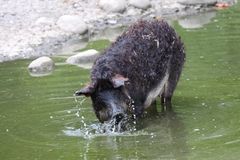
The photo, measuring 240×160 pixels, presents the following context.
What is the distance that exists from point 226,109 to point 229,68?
2.76 m

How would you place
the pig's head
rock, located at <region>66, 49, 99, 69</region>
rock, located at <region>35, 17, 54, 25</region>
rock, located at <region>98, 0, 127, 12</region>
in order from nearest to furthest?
the pig's head, rock, located at <region>66, 49, 99, 69</region>, rock, located at <region>35, 17, 54, 25</region>, rock, located at <region>98, 0, 127, 12</region>

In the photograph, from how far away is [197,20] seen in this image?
1975 cm

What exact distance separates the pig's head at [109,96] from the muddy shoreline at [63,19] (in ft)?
23.3

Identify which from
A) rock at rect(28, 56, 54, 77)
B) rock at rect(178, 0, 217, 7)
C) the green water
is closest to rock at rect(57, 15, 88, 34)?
rock at rect(28, 56, 54, 77)

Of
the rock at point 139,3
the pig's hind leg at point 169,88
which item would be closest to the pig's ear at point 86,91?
the pig's hind leg at point 169,88

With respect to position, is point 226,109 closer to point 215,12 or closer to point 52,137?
point 52,137

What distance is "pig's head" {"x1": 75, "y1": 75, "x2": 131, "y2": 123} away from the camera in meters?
9.25

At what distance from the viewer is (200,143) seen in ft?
29.7

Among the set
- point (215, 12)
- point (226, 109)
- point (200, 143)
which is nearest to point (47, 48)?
point (215, 12)

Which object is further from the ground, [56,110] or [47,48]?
[56,110]

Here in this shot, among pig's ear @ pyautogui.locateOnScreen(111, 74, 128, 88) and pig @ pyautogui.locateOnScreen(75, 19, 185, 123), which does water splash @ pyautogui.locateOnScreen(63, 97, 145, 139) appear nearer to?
pig @ pyautogui.locateOnScreen(75, 19, 185, 123)

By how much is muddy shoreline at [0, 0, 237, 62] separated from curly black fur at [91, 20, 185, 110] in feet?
20.2

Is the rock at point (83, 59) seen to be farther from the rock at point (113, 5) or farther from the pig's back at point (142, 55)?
the rock at point (113, 5)

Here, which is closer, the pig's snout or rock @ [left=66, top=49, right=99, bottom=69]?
the pig's snout
